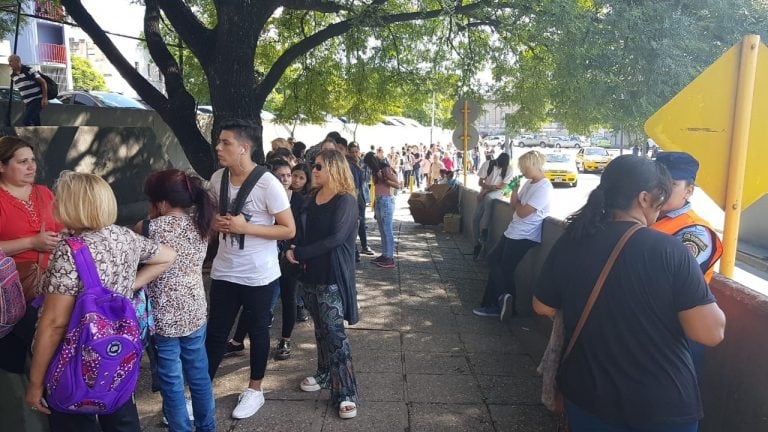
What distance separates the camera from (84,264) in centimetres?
221

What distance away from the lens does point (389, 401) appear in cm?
393

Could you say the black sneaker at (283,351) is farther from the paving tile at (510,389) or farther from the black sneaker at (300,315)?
the paving tile at (510,389)

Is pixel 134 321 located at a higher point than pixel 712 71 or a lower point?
lower

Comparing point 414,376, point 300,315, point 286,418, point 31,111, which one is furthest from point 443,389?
point 31,111

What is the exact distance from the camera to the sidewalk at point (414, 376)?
12.0ft

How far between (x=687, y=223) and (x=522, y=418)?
1.77m

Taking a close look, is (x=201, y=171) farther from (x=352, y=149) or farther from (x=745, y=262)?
(x=745, y=262)

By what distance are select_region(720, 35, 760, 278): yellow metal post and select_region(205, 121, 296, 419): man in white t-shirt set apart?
8.07ft

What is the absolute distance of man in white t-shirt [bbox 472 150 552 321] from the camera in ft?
18.2

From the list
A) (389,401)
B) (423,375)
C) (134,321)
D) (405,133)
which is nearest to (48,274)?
(134,321)

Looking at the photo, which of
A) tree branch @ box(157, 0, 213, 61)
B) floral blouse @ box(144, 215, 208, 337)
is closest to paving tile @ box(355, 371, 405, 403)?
floral blouse @ box(144, 215, 208, 337)

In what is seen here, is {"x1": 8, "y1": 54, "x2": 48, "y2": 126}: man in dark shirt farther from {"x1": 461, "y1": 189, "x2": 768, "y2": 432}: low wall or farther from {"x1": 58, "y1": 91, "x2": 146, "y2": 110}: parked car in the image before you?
{"x1": 461, "y1": 189, "x2": 768, "y2": 432}: low wall

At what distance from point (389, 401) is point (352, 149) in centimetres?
491

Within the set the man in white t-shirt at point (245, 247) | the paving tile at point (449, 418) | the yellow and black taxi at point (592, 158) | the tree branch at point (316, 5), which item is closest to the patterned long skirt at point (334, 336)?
the man in white t-shirt at point (245, 247)
